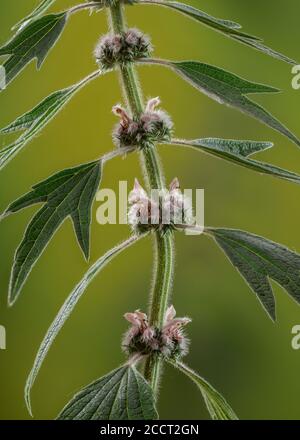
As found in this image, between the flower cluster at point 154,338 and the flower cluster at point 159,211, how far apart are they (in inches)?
5.4

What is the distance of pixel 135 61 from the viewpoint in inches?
49.9

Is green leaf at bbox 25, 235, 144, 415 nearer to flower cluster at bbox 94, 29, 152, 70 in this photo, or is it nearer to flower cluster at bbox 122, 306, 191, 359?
flower cluster at bbox 122, 306, 191, 359

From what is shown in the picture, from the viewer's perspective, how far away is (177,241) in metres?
3.49

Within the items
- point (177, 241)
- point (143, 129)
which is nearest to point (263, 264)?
point (143, 129)

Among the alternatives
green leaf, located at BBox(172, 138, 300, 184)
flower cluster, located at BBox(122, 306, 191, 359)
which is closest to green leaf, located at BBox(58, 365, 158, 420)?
flower cluster, located at BBox(122, 306, 191, 359)

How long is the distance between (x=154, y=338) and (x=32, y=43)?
49 cm

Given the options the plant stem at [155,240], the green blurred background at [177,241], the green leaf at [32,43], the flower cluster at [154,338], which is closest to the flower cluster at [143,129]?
the plant stem at [155,240]

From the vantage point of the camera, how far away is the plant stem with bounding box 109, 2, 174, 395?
4.05 feet

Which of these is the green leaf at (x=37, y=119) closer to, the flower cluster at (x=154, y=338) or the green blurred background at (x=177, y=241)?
the flower cluster at (x=154, y=338)

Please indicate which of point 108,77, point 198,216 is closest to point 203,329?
point 108,77

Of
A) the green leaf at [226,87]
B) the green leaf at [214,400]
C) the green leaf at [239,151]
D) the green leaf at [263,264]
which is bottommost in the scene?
the green leaf at [214,400]

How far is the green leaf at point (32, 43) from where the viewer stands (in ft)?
3.91

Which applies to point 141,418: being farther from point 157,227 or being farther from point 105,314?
point 105,314

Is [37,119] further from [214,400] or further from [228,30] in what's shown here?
[214,400]
